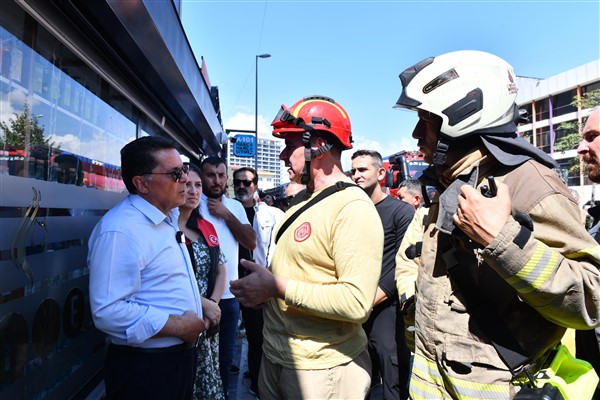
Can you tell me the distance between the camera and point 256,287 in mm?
1990

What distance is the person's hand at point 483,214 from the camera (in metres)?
1.30

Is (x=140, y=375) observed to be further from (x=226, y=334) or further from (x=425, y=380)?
(x=226, y=334)

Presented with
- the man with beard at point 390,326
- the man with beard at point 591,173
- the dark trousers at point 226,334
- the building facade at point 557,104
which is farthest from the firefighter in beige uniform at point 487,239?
the building facade at point 557,104

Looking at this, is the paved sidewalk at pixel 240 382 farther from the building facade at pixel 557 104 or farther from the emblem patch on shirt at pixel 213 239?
the building facade at pixel 557 104

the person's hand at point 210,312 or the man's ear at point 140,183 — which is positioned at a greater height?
the man's ear at point 140,183

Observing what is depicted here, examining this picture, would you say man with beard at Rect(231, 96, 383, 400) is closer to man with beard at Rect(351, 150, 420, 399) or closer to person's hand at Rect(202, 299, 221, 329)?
person's hand at Rect(202, 299, 221, 329)

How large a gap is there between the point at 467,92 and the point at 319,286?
3.34 ft

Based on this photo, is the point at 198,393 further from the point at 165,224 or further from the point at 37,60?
the point at 37,60

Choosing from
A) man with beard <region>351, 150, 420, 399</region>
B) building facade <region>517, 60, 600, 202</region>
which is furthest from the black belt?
building facade <region>517, 60, 600, 202</region>

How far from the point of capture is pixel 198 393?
2957 mm

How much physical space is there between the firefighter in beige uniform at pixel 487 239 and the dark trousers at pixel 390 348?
177cm

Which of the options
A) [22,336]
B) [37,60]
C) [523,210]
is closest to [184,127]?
[37,60]

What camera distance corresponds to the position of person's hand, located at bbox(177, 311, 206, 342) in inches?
87.5

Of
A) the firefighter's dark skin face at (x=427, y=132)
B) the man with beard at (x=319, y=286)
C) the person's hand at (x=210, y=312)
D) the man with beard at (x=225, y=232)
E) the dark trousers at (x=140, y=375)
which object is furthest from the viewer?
the man with beard at (x=225, y=232)
